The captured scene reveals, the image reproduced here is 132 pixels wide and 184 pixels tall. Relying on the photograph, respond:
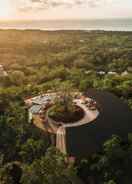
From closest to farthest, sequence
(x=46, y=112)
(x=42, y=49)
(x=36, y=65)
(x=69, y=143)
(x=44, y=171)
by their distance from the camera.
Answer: (x=44, y=171) → (x=69, y=143) → (x=46, y=112) → (x=36, y=65) → (x=42, y=49)

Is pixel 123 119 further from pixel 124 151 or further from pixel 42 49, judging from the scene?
pixel 42 49

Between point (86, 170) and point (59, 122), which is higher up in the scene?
point (59, 122)

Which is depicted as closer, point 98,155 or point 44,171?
point 44,171

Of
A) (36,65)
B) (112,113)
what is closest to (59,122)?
(112,113)

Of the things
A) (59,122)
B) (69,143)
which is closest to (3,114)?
(59,122)

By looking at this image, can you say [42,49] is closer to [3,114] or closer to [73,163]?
Result: [3,114]

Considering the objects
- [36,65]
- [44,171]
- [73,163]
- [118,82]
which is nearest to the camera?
[44,171]

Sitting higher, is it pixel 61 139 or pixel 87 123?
pixel 87 123

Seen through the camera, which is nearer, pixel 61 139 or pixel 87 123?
pixel 61 139

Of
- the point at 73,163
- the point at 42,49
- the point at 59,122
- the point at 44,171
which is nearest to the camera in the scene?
the point at 44,171
